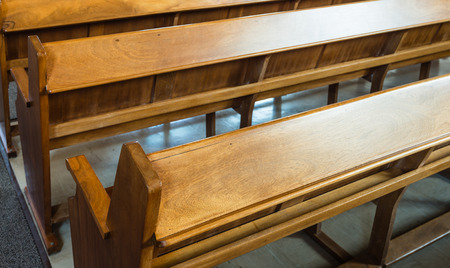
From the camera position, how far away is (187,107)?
173 centimetres

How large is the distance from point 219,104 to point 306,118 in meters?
0.66

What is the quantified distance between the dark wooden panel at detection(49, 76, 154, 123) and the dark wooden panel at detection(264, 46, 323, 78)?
0.52m

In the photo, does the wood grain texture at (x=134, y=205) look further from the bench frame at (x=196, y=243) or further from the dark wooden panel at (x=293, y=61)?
the dark wooden panel at (x=293, y=61)

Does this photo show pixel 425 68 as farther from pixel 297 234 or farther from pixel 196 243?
pixel 196 243

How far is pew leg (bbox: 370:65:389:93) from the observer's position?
2.19 metres

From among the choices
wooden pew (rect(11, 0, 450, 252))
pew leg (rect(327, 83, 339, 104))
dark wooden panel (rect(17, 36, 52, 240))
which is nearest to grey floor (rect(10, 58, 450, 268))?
dark wooden panel (rect(17, 36, 52, 240))

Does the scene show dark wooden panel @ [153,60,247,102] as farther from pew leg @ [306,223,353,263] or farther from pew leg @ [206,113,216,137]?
pew leg @ [306,223,353,263]

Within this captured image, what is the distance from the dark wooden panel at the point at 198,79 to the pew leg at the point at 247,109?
3.1 inches

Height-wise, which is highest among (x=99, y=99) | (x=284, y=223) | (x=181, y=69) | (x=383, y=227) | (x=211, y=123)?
(x=181, y=69)

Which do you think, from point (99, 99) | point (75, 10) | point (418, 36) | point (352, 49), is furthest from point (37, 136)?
point (418, 36)

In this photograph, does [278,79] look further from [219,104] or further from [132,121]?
[132,121]

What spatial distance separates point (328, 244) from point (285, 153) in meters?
0.76

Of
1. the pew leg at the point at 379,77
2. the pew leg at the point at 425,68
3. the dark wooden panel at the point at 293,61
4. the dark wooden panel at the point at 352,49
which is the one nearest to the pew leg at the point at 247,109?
the dark wooden panel at the point at 293,61

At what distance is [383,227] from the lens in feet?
5.22
